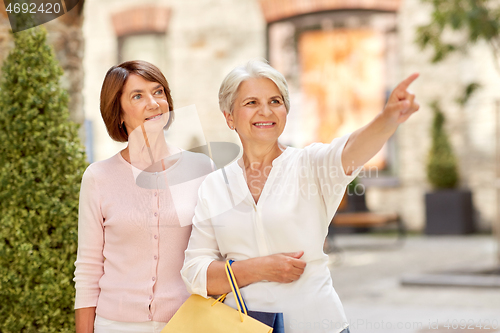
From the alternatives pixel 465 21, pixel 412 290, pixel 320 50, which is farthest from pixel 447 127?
pixel 412 290

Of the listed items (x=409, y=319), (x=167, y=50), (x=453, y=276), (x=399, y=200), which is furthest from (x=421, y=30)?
(x=167, y=50)

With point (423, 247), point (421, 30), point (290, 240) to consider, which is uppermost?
point (421, 30)

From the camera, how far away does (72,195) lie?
8.27 ft

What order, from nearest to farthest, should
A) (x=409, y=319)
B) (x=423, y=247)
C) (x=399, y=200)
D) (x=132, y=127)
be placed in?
(x=132, y=127) → (x=409, y=319) → (x=423, y=247) → (x=399, y=200)

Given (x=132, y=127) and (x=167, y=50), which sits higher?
(x=167, y=50)

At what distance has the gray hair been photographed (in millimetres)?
1675

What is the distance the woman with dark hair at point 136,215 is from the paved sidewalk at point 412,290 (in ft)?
9.00

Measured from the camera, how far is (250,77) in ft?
5.55

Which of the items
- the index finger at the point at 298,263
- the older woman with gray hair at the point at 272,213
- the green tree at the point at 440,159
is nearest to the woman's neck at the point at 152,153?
the older woman with gray hair at the point at 272,213

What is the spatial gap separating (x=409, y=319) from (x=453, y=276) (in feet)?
5.51

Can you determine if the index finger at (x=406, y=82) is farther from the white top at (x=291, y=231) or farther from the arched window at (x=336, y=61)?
the arched window at (x=336, y=61)

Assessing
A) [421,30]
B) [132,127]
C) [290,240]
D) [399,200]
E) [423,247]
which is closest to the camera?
[290,240]

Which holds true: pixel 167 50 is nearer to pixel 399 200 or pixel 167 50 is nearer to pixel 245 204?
pixel 399 200

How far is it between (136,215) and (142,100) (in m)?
0.36
